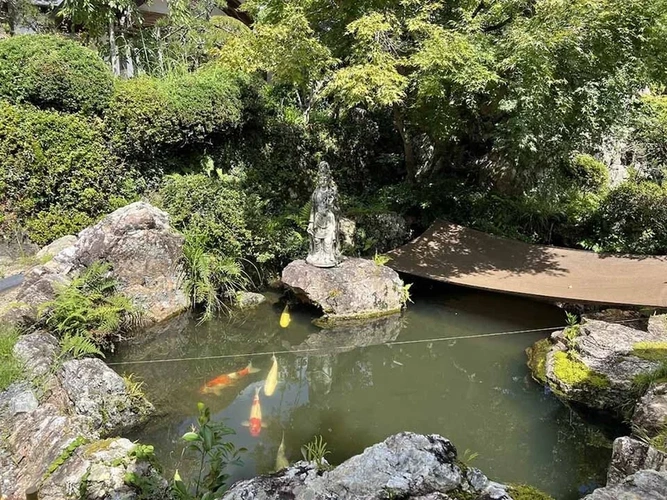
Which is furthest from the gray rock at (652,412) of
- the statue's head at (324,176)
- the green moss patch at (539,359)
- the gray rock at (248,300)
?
the gray rock at (248,300)

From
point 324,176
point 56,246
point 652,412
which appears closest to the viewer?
point 652,412

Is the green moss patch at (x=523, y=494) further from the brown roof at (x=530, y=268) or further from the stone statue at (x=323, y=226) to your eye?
the stone statue at (x=323, y=226)

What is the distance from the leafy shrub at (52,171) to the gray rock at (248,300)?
8.30ft

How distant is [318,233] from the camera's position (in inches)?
286

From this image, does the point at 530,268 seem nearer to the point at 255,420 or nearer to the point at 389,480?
the point at 255,420

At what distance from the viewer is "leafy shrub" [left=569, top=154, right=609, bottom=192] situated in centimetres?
941

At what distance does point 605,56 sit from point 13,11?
12.4m

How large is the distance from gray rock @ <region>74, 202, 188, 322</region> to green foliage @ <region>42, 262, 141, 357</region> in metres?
0.26

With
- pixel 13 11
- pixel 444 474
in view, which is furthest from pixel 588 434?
pixel 13 11

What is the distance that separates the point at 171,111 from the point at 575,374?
7075mm

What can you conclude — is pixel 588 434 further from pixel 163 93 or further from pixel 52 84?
pixel 52 84

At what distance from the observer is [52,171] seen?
752cm

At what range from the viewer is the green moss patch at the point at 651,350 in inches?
199

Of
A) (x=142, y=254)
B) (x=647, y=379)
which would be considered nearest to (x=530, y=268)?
(x=647, y=379)
